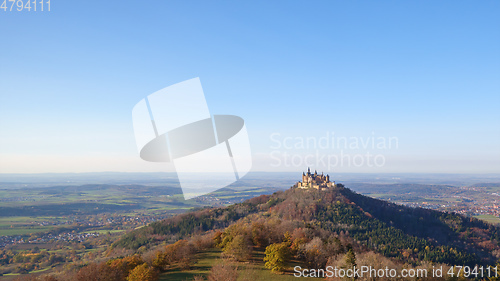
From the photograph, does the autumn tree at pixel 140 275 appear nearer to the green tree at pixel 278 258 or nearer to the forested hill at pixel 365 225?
the green tree at pixel 278 258

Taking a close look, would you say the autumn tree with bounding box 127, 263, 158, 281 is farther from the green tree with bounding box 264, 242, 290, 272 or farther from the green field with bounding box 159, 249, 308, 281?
the green tree with bounding box 264, 242, 290, 272

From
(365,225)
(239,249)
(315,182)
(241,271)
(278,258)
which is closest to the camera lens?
(241,271)

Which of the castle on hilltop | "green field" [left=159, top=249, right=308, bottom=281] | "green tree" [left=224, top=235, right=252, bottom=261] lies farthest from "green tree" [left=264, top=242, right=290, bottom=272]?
the castle on hilltop

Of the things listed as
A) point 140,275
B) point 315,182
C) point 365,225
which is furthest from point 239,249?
point 315,182

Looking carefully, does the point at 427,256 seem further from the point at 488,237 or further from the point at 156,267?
the point at 156,267

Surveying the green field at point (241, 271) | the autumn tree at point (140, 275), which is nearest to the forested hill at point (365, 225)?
the green field at point (241, 271)

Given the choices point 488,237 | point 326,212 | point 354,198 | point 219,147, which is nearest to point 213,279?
point 219,147

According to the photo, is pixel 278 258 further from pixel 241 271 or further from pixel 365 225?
pixel 365 225
